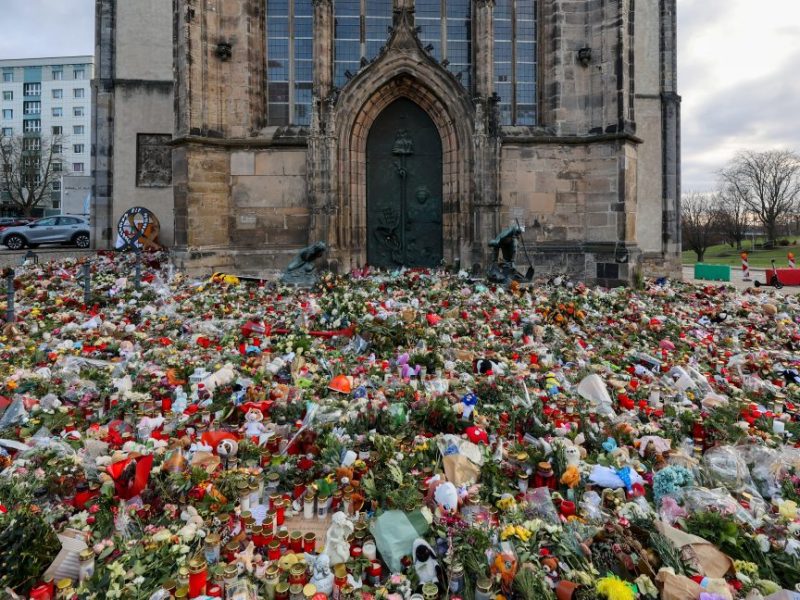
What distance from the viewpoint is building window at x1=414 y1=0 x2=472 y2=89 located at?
12188 millimetres

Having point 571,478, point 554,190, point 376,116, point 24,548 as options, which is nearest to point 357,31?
point 376,116

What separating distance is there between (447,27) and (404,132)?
2565 millimetres

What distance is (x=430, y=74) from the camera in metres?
11.5

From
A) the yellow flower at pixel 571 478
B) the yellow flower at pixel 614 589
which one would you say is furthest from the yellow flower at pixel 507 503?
the yellow flower at pixel 614 589

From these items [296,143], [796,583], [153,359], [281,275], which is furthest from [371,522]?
[296,143]

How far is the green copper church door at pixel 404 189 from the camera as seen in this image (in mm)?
12125

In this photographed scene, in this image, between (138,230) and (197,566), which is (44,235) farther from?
(197,566)

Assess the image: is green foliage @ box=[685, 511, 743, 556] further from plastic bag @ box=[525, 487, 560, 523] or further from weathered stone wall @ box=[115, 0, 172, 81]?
weathered stone wall @ box=[115, 0, 172, 81]

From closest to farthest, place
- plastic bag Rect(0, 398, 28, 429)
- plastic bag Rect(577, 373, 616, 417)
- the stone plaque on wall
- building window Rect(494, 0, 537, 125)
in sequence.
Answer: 1. plastic bag Rect(0, 398, 28, 429)
2. plastic bag Rect(577, 373, 616, 417)
3. building window Rect(494, 0, 537, 125)
4. the stone plaque on wall

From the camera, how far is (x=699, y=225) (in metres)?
48.7

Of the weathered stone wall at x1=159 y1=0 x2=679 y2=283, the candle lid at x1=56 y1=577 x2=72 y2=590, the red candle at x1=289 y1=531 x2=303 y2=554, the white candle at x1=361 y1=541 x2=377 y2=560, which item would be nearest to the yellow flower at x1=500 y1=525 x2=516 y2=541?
the white candle at x1=361 y1=541 x2=377 y2=560

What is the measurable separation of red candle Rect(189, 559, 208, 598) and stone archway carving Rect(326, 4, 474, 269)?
9.08 meters

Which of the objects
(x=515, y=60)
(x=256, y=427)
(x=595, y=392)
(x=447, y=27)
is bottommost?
(x=256, y=427)

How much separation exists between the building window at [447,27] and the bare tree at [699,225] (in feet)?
90.0
